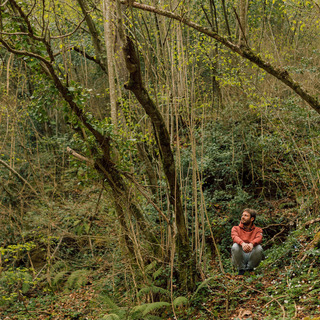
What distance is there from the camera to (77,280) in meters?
5.95

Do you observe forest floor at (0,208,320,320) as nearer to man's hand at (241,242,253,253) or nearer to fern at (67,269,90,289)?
man's hand at (241,242,253,253)

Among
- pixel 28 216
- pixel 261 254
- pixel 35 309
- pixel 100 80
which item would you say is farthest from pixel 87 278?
pixel 100 80

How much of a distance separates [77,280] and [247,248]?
335cm

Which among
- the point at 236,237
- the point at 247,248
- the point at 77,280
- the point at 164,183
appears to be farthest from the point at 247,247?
the point at 77,280

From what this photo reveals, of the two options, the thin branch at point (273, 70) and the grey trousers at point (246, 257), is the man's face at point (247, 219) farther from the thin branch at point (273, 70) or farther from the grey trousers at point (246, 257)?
the thin branch at point (273, 70)

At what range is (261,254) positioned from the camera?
174 inches

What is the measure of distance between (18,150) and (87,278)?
13.4 feet

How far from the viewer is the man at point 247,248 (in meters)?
4.38

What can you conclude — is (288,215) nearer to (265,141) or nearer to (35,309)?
(265,141)

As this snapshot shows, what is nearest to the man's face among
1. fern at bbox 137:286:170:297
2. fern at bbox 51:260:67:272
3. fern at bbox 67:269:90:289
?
fern at bbox 137:286:170:297

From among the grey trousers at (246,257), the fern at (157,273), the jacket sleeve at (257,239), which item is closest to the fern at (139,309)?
the fern at (157,273)

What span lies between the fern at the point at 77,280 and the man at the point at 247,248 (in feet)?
9.23

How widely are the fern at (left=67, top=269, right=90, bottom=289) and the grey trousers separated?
279 centimetres

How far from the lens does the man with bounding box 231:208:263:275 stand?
4375 mm
